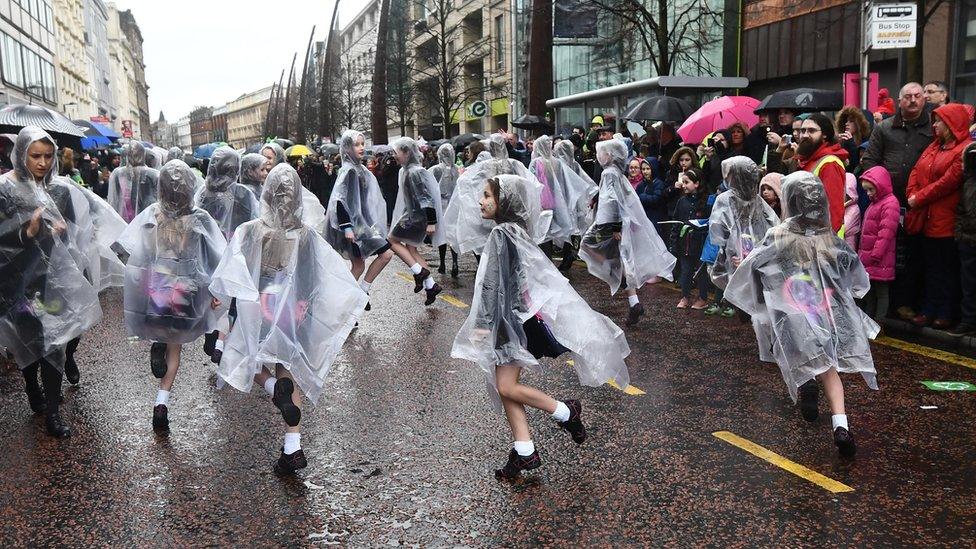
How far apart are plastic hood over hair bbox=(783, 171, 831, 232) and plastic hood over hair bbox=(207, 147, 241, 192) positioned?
434 cm

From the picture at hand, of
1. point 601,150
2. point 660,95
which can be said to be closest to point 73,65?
point 660,95

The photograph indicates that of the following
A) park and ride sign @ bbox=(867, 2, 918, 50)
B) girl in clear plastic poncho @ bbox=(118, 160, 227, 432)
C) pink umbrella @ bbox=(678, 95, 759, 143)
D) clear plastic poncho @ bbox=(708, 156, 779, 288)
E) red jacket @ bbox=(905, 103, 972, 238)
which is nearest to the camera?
girl in clear plastic poncho @ bbox=(118, 160, 227, 432)

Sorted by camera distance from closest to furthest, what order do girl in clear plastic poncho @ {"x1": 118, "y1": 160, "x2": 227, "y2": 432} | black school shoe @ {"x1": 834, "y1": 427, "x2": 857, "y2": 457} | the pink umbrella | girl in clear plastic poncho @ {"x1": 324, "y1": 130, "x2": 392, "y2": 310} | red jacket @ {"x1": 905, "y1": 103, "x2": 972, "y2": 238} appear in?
black school shoe @ {"x1": 834, "y1": 427, "x2": 857, "y2": 457} → girl in clear plastic poncho @ {"x1": 118, "y1": 160, "x2": 227, "y2": 432} → red jacket @ {"x1": 905, "y1": 103, "x2": 972, "y2": 238} → girl in clear plastic poncho @ {"x1": 324, "y1": 130, "x2": 392, "y2": 310} → the pink umbrella

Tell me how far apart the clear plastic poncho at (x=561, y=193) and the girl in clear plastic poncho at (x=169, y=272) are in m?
5.70

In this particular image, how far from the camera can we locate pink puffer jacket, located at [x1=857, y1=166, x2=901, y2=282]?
7.15 meters

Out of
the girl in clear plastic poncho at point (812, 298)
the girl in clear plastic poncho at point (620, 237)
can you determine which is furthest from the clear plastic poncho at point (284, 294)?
the girl in clear plastic poncho at point (620, 237)

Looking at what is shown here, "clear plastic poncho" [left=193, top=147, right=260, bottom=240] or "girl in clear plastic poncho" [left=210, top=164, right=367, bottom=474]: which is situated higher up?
"clear plastic poncho" [left=193, top=147, right=260, bottom=240]

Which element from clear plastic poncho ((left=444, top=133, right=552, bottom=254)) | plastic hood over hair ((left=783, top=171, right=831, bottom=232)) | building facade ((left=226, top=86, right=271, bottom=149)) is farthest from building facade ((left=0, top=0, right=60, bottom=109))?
building facade ((left=226, top=86, right=271, bottom=149))

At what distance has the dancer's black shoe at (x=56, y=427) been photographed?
5191mm

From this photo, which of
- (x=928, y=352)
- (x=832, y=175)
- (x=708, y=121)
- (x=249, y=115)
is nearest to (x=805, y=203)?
(x=832, y=175)

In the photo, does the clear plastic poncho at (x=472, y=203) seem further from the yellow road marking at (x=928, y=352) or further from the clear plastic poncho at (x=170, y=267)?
the clear plastic poncho at (x=170, y=267)

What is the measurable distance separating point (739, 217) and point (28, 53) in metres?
42.3

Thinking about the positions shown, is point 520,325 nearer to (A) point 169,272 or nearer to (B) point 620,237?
(A) point 169,272

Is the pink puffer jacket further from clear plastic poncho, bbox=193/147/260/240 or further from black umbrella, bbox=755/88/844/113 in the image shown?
clear plastic poncho, bbox=193/147/260/240
